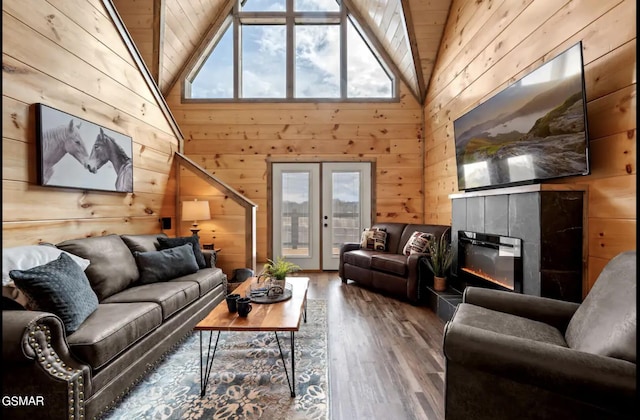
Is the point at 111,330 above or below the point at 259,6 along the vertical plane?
below

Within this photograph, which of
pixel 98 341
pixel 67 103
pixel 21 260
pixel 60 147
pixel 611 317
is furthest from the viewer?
pixel 67 103

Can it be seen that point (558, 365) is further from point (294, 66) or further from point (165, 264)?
point (294, 66)

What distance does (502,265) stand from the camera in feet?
8.60

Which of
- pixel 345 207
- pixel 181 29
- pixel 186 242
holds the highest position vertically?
pixel 181 29

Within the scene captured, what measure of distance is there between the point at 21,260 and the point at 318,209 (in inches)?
153

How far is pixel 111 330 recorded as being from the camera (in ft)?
5.62

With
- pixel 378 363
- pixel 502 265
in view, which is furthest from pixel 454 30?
pixel 378 363

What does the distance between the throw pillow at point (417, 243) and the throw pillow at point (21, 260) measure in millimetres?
3337

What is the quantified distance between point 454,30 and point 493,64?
1.27 metres

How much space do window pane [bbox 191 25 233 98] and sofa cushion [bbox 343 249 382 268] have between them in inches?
134

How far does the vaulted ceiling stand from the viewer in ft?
13.6

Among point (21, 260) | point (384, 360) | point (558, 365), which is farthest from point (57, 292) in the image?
point (558, 365)

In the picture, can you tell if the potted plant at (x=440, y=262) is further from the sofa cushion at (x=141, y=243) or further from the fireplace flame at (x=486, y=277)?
the sofa cushion at (x=141, y=243)

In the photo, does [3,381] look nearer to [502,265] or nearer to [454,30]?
[502,265]
